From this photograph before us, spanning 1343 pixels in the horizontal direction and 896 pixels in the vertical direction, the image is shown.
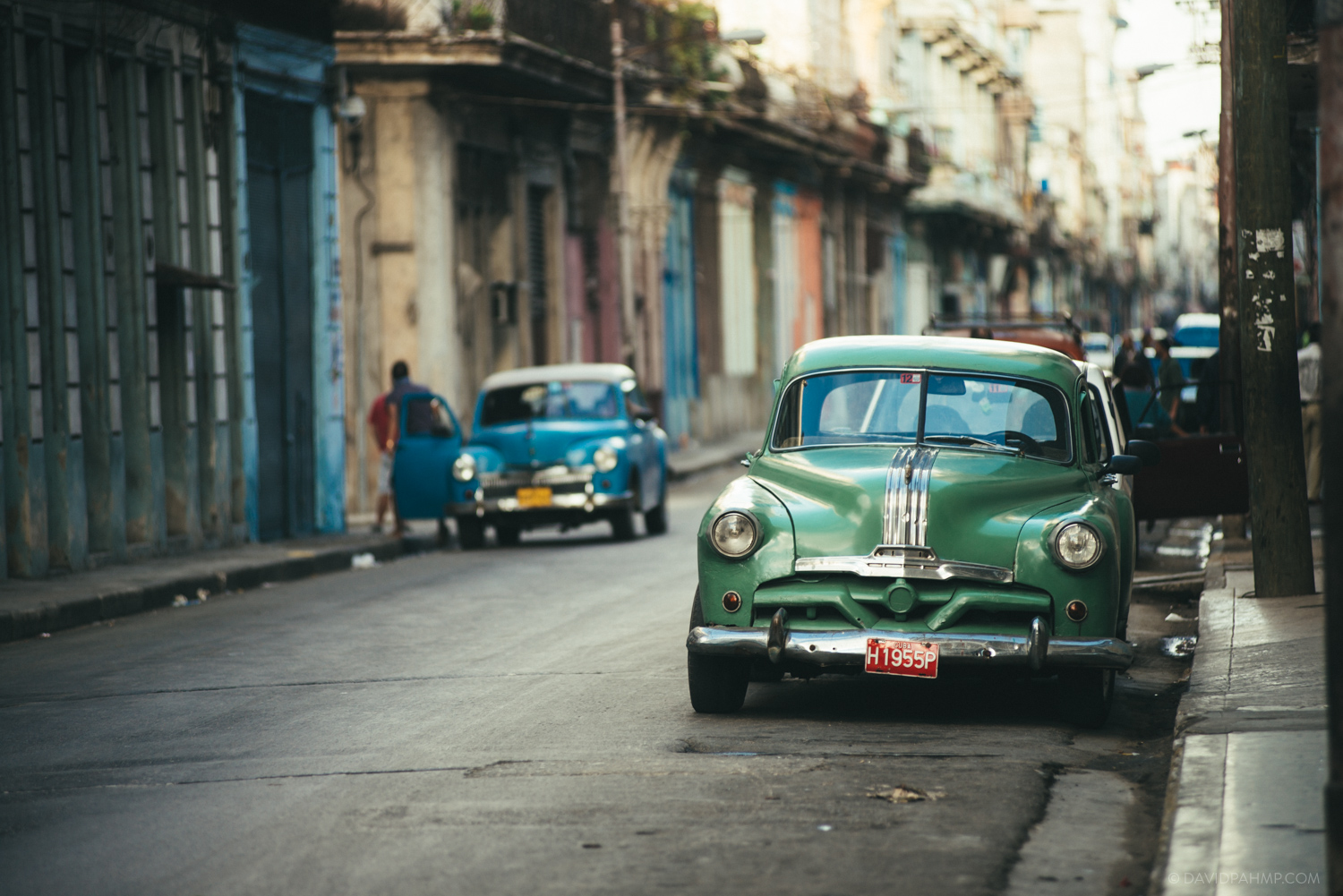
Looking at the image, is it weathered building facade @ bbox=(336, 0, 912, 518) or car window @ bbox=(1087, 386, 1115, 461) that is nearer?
car window @ bbox=(1087, 386, 1115, 461)

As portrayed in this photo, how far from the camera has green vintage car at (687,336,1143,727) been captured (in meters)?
7.86

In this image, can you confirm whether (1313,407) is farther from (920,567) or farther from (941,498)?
(920,567)

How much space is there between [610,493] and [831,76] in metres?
29.8

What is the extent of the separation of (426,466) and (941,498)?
11520 millimetres

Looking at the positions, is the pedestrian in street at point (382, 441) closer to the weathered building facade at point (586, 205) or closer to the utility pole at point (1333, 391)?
the weathered building facade at point (586, 205)

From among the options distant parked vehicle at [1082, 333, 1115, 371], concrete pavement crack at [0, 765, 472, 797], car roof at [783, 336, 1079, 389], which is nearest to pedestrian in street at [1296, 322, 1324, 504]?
car roof at [783, 336, 1079, 389]

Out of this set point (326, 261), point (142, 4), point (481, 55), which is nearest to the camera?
point (142, 4)

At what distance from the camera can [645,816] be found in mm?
6398

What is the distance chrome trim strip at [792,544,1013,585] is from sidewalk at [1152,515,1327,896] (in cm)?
Answer: 95

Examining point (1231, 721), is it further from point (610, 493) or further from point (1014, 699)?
point (610, 493)

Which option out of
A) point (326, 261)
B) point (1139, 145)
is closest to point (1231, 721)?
point (326, 261)

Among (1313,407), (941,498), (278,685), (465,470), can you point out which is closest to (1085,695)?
(941,498)

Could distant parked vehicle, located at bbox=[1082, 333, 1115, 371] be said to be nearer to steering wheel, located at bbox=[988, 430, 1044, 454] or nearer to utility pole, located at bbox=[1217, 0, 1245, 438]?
utility pole, located at bbox=[1217, 0, 1245, 438]

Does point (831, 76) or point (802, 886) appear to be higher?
point (831, 76)
